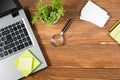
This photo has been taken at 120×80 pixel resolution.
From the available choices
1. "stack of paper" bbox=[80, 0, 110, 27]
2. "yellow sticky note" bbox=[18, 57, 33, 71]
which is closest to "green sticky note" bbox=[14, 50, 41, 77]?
"yellow sticky note" bbox=[18, 57, 33, 71]

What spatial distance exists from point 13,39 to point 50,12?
0.22 meters

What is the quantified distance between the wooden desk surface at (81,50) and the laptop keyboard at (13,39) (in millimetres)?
64

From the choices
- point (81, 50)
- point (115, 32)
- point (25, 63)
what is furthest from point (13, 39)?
point (115, 32)

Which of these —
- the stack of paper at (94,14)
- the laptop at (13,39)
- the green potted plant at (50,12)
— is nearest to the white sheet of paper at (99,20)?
the stack of paper at (94,14)

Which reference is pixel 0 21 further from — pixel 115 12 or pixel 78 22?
pixel 115 12

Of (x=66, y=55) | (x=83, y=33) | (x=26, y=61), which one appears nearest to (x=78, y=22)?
(x=83, y=33)

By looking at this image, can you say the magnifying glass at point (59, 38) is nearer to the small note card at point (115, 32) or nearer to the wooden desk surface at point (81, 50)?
the wooden desk surface at point (81, 50)

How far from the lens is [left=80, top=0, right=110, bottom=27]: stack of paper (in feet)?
4.42

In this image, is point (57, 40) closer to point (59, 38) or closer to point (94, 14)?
point (59, 38)

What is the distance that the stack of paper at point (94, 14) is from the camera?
1.35 metres

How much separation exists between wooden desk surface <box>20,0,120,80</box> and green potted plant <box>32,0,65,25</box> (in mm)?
61

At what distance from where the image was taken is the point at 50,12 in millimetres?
1326

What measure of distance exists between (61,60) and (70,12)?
241 mm

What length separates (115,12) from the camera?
4.44 ft
